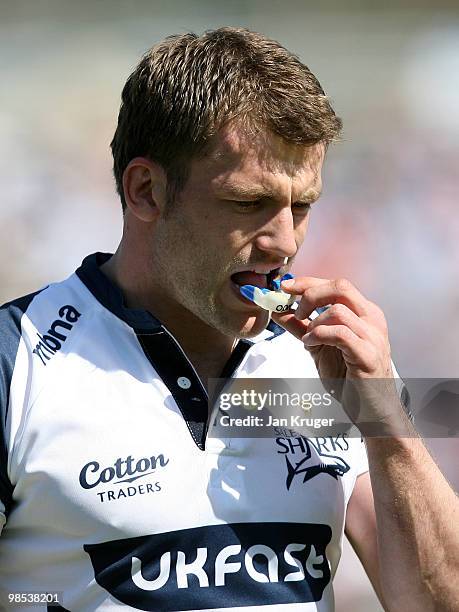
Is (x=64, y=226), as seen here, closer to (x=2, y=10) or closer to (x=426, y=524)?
(x=2, y=10)

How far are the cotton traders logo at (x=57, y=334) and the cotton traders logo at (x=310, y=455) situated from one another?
51 cm

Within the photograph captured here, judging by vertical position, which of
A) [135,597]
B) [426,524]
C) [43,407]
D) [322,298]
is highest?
[322,298]

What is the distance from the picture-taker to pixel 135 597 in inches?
72.6

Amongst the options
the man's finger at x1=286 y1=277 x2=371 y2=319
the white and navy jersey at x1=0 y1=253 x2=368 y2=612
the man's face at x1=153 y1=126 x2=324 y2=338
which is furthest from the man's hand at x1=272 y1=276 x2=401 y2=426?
the white and navy jersey at x1=0 y1=253 x2=368 y2=612

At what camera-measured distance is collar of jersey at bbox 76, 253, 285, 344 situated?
6.81 ft

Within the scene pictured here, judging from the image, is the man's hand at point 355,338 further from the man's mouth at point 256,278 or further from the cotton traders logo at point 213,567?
the cotton traders logo at point 213,567

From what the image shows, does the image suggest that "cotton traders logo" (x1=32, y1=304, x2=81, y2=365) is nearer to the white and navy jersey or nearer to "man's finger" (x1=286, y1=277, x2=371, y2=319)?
the white and navy jersey

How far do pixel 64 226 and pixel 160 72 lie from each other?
129 inches

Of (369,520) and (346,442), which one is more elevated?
(346,442)

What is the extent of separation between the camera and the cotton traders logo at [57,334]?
1.96 m

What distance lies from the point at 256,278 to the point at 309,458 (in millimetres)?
402

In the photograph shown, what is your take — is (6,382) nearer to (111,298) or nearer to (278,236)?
(111,298)

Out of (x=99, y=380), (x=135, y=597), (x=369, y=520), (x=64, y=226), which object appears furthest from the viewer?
(x=64, y=226)

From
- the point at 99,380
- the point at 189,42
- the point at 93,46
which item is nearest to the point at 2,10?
the point at 93,46
